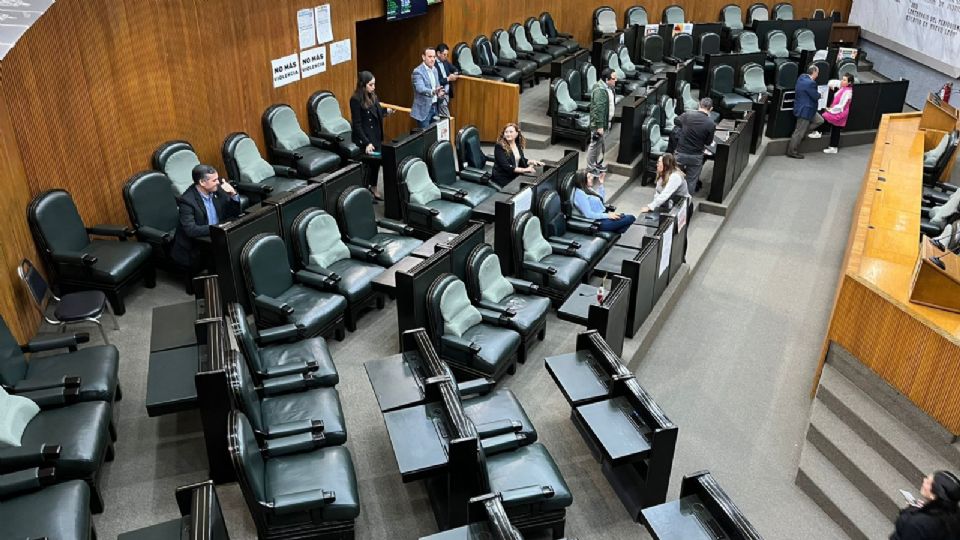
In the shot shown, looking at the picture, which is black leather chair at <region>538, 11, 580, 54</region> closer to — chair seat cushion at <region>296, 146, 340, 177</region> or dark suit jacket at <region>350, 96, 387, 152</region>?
dark suit jacket at <region>350, 96, 387, 152</region>

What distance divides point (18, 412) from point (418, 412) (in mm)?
2181

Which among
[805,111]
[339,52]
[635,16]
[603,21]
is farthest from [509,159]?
[635,16]

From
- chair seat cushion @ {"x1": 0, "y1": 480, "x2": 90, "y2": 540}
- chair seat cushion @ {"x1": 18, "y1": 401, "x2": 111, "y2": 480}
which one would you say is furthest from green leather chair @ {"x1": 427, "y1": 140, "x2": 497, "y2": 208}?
chair seat cushion @ {"x1": 0, "y1": 480, "x2": 90, "y2": 540}

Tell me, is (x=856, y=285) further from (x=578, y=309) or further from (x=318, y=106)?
(x=318, y=106)

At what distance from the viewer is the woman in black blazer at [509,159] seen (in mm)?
7988

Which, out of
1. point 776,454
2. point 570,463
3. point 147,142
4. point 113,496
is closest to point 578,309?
point 570,463

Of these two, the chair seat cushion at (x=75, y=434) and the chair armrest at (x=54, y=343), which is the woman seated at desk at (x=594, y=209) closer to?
the chair armrest at (x=54, y=343)

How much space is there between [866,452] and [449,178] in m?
4.80

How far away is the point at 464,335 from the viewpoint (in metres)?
5.56

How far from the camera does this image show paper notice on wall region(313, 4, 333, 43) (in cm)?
869

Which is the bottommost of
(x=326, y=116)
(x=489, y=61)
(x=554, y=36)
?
(x=326, y=116)

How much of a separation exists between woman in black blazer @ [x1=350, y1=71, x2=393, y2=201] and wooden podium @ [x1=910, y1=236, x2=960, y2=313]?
204 inches

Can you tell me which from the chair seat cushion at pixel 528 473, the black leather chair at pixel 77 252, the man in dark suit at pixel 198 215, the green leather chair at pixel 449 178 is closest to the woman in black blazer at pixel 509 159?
the green leather chair at pixel 449 178

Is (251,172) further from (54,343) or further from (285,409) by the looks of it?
(285,409)
